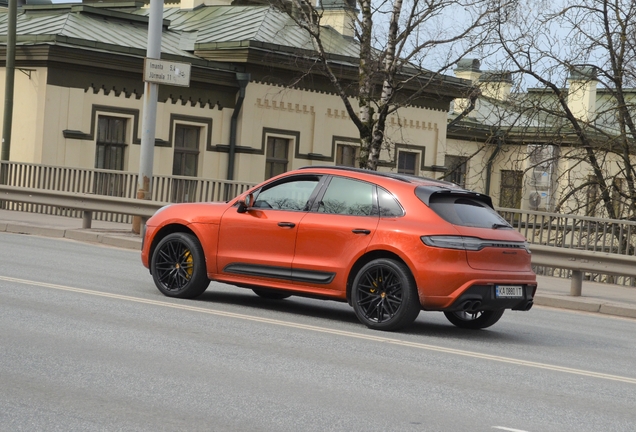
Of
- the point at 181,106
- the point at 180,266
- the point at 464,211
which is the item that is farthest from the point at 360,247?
the point at 181,106

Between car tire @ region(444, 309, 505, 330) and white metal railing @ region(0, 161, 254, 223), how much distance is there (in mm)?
9924

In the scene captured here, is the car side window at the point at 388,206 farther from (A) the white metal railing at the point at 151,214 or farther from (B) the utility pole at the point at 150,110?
(B) the utility pole at the point at 150,110

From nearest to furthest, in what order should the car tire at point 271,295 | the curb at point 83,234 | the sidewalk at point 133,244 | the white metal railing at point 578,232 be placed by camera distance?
the car tire at point 271,295 → the sidewalk at point 133,244 → the white metal railing at point 578,232 → the curb at point 83,234

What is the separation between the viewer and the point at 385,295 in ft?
33.9

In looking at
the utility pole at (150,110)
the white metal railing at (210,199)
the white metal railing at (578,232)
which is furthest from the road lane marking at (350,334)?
the utility pole at (150,110)

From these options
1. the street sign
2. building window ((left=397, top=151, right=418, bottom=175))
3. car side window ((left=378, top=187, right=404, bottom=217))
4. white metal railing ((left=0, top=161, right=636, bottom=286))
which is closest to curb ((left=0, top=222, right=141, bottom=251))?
white metal railing ((left=0, top=161, right=636, bottom=286))

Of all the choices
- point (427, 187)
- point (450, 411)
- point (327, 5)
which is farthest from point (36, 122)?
point (450, 411)

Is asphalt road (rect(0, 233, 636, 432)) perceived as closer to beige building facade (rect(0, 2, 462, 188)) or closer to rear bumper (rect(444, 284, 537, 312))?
rear bumper (rect(444, 284, 537, 312))

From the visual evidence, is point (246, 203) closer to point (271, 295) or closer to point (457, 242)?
point (271, 295)

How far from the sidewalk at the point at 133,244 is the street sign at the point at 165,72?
2.88 meters

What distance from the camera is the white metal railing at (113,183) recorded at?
856 inches

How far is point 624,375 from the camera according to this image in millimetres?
9039

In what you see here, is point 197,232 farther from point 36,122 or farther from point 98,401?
point 36,122

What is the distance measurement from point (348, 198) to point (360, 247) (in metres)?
0.64
